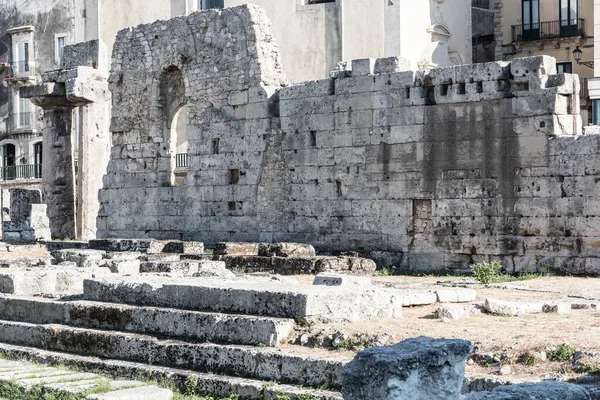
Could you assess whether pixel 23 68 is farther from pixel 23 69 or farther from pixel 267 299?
pixel 267 299

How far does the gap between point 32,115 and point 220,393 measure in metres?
39.0

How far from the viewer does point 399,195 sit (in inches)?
697

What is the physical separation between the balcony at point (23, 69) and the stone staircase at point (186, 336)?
114 ft

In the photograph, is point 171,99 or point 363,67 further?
point 171,99

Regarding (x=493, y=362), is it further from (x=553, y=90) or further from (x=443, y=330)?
(x=553, y=90)

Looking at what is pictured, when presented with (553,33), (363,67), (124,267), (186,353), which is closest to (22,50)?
(553,33)

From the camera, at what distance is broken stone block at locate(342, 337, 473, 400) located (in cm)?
586

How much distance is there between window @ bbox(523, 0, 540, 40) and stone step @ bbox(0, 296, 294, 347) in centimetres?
2617

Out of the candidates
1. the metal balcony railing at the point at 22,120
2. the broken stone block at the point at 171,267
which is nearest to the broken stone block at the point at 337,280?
the broken stone block at the point at 171,267

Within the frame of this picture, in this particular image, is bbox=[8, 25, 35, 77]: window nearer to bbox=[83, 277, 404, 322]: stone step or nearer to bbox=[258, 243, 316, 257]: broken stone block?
bbox=[258, 243, 316, 257]: broken stone block

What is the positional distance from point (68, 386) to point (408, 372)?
4.25 metres

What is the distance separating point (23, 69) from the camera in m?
45.3

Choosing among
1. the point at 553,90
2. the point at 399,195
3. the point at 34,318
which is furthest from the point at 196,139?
the point at 34,318

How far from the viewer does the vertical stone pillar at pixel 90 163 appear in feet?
90.3
